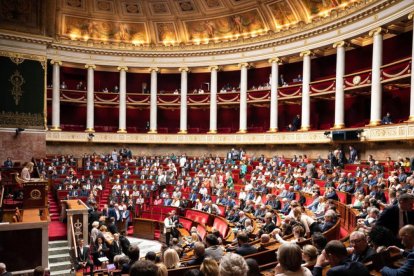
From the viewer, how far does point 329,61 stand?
25.2 m

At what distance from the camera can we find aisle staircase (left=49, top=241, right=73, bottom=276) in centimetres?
1061

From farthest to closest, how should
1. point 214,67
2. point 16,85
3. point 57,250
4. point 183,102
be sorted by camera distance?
1. point 183,102
2. point 214,67
3. point 16,85
4. point 57,250

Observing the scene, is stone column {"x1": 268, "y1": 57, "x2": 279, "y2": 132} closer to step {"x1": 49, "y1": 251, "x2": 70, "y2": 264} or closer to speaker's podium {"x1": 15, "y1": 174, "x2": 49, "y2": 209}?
speaker's podium {"x1": 15, "y1": 174, "x2": 49, "y2": 209}

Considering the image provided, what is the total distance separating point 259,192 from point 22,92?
56.4 feet

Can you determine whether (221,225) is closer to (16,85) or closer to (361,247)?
(361,247)

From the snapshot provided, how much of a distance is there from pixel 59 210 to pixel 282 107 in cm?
1857

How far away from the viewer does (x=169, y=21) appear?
28922 mm

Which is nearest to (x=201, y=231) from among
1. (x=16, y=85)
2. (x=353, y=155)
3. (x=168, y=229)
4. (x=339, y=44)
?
(x=168, y=229)

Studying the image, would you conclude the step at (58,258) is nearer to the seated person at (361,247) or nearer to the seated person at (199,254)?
the seated person at (199,254)

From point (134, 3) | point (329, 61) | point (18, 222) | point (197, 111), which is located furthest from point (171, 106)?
point (18, 222)

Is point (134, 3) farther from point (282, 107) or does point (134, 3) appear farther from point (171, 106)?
point (282, 107)

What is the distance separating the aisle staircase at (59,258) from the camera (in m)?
10.6

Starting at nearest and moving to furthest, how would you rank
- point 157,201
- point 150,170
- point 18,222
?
point 18,222 < point 157,201 < point 150,170

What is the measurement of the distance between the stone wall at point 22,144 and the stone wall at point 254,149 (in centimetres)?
319
